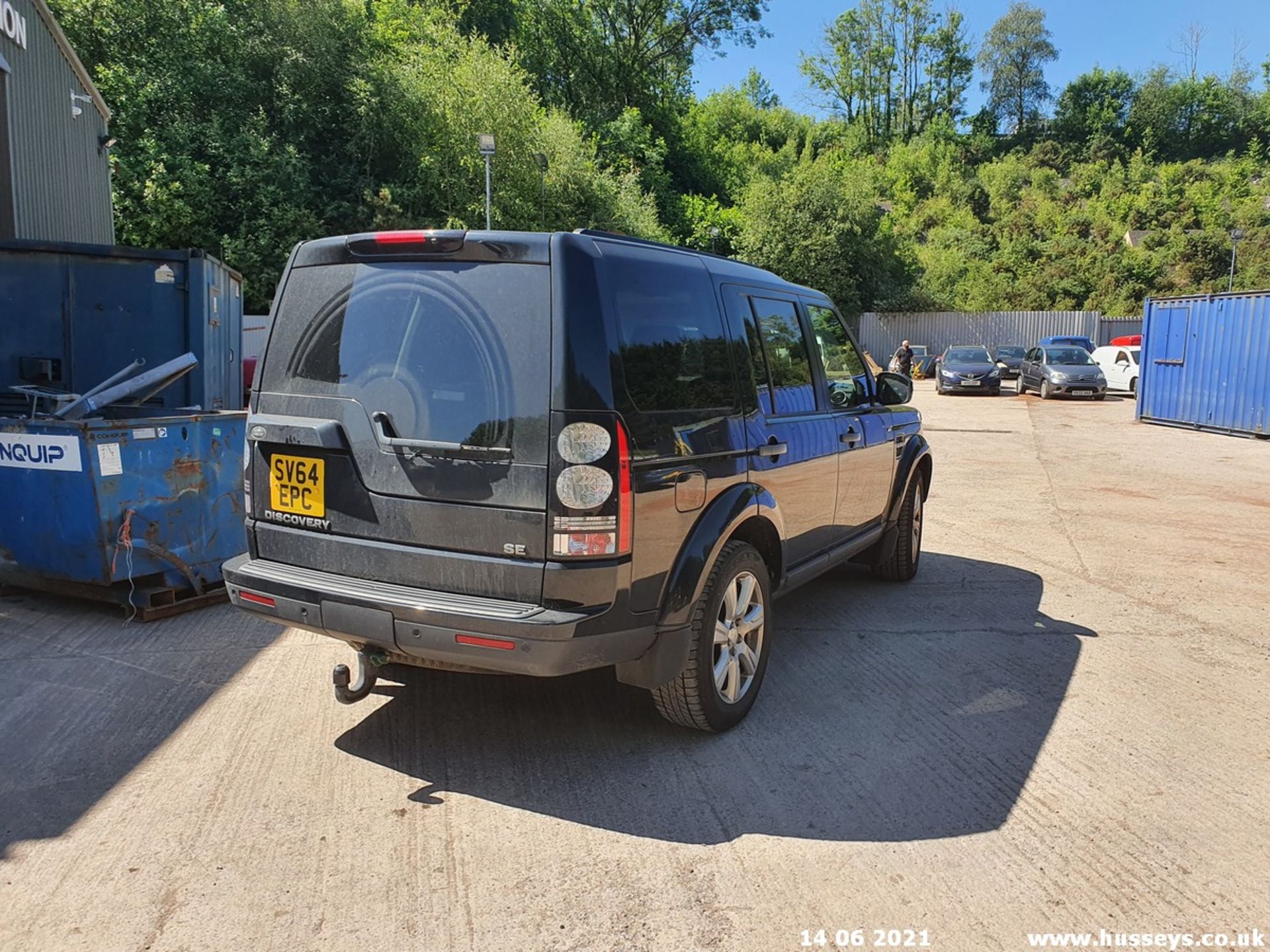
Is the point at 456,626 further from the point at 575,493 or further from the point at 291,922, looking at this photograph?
the point at 291,922

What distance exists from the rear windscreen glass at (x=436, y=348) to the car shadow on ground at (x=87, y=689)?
5.50 feet

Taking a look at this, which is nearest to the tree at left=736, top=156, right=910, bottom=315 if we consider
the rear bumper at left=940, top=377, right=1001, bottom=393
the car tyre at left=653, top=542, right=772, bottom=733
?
the rear bumper at left=940, top=377, right=1001, bottom=393

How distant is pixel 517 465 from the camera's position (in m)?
3.16

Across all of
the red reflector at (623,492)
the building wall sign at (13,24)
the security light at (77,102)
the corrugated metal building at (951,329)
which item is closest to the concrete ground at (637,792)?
the red reflector at (623,492)

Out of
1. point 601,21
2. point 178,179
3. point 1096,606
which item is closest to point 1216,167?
point 601,21

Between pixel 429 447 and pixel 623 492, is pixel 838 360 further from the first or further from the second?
pixel 429 447

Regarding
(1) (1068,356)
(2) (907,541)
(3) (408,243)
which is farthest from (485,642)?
(1) (1068,356)

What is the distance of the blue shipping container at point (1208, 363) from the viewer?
16219 millimetres

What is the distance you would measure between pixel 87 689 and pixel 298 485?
185 cm

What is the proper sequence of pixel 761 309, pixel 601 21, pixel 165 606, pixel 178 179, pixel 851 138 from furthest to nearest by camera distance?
pixel 851 138 → pixel 601 21 → pixel 178 179 → pixel 165 606 → pixel 761 309

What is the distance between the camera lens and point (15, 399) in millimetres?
7090

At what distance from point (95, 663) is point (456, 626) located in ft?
9.13

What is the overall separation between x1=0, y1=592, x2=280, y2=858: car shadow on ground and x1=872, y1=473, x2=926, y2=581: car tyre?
4055mm

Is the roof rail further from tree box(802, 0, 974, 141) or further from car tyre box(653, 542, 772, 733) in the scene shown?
tree box(802, 0, 974, 141)
